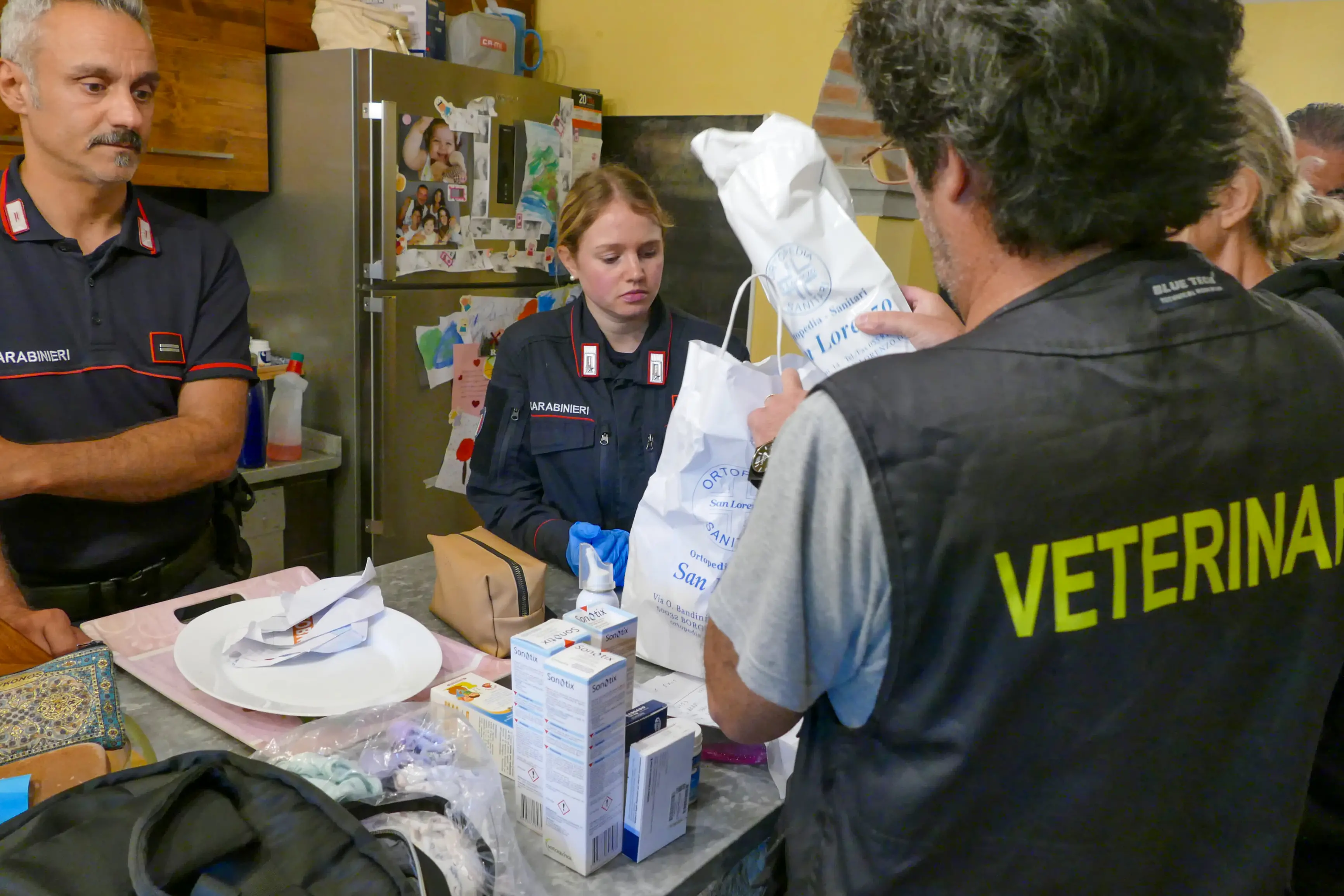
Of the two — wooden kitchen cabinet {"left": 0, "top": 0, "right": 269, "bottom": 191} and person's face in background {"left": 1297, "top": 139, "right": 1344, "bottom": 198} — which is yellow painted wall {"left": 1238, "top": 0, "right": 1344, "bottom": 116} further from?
wooden kitchen cabinet {"left": 0, "top": 0, "right": 269, "bottom": 191}

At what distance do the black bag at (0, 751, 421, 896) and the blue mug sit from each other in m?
2.74

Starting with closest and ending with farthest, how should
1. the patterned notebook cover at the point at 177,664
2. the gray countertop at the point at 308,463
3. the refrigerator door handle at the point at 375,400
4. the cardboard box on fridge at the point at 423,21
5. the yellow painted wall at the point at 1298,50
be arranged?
the patterned notebook cover at the point at 177,664 < the gray countertop at the point at 308,463 < the refrigerator door handle at the point at 375,400 < the cardboard box on fridge at the point at 423,21 < the yellow painted wall at the point at 1298,50

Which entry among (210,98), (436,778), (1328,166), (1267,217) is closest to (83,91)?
(210,98)

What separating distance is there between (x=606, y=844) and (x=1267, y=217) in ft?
4.36

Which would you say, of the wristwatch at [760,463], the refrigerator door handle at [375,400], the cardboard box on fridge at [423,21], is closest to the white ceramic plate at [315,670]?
the wristwatch at [760,463]

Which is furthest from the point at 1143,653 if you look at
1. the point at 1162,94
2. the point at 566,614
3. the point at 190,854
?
the point at 190,854

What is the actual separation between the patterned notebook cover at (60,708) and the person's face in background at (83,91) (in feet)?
3.32

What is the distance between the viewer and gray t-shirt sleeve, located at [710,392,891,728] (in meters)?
0.62

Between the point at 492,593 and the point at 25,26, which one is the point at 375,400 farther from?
the point at 492,593

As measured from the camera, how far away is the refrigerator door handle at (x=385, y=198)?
8.05 feet

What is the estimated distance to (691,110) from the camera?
3262 millimetres

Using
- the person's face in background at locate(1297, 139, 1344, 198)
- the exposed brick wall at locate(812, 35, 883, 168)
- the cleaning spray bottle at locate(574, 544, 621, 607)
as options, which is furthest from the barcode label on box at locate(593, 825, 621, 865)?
the person's face in background at locate(1297, 139, 1344, 198)

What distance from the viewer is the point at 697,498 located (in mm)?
1083

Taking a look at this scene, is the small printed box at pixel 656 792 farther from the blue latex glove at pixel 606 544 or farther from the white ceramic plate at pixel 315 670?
the blue latex glove at pixel 606 544
